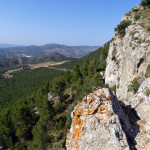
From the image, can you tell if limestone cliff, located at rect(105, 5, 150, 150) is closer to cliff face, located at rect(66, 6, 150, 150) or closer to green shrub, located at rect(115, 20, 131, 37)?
cliff face, located at rect(66, 6, 150, 150)

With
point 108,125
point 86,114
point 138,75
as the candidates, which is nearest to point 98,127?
point 108,125

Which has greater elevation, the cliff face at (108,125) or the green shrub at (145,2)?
the green shrub at (145,2)

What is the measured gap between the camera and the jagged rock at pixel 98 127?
8320 millimetres

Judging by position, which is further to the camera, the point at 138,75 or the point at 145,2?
the point at 145,2

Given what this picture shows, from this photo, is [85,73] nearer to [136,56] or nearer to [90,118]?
[136,56]

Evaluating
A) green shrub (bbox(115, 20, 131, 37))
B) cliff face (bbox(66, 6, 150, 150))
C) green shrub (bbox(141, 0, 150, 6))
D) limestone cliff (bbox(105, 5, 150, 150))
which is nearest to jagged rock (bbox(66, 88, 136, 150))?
cliff face (bbox(66, 6, 150, 150))

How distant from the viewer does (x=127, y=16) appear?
101ft

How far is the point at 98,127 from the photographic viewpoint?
8984mm

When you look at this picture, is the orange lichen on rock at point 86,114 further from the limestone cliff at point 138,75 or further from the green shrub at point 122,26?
the green shrub at point 122,26

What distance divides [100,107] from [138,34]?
1700cm

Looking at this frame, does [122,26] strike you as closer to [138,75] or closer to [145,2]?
[145,2]

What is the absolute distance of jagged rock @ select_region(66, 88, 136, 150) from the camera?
832 centimetres

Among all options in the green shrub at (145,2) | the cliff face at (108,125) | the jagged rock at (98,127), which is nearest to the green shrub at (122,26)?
the green shrub at (145,2)

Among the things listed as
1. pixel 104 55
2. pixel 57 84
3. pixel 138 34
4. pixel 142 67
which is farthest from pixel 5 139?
pixel 104 55
